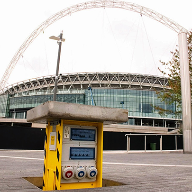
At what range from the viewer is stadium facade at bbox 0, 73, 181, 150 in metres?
65.4

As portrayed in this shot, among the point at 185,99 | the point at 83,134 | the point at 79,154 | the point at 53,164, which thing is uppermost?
the point at 185,99

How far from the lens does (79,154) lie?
4.46m

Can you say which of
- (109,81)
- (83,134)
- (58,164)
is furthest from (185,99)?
(109,81)

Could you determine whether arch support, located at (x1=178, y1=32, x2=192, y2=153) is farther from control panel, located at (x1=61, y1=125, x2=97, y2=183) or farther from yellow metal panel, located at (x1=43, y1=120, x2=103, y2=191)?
control panel, located at (x1=61, y1=125, x2=97, y2=183)

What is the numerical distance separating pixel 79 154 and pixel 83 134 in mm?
371

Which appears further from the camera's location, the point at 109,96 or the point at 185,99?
the point at 109,96

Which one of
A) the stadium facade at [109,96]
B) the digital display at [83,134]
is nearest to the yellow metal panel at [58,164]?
the digital display at [83,134]

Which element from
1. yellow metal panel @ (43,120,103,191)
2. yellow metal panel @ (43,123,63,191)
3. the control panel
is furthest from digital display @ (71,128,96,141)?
yellow metal panel @ (43,123,63,191)

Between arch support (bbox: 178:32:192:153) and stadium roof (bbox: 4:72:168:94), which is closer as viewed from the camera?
arch support (bbox: 178:32:192:153)

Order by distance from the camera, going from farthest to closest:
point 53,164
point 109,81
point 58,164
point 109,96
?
point 109,81 → point 109,96 → point 53,164 → point 58,164

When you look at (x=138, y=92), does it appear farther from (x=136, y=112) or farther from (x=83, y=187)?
(x=83, y=187)

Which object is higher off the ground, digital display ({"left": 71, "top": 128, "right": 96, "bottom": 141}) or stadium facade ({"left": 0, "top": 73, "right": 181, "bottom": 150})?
stadium facade ({"left": 0, "top": 73, "right": 181, "bottom": 150})

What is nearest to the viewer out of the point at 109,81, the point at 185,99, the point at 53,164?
the point at 53,164

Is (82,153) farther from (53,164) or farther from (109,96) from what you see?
(109,96)
